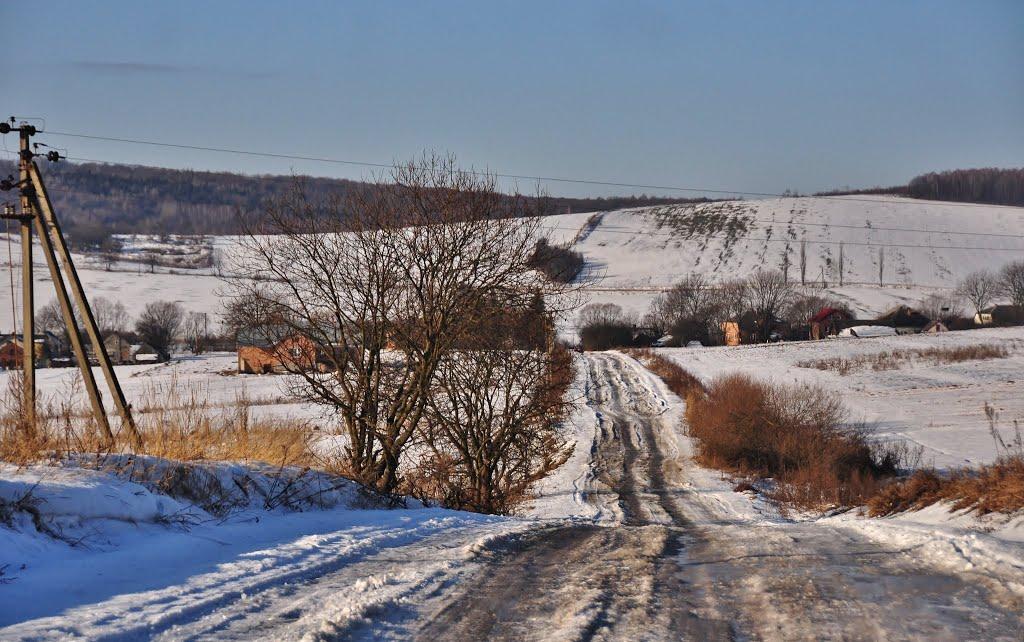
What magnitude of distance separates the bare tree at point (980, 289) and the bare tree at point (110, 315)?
294 feet

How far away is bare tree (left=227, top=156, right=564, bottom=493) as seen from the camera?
1585cm

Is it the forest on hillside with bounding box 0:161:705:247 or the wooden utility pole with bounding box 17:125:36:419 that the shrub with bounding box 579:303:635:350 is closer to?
the forest on hillside with bounding box 0:161:705:247

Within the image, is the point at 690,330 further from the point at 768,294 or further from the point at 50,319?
the point at 50,319

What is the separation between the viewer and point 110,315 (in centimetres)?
8556

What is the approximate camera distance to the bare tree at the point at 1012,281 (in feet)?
294

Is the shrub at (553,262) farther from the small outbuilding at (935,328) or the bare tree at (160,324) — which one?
the small outbuilding at (935,328)

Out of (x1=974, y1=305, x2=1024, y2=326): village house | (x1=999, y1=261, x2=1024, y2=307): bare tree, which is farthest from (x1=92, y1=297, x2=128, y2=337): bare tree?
(x1=999, y1=261, x2=1024, y2=307): bare tree

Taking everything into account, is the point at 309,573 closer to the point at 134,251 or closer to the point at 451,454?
the point at 451,454

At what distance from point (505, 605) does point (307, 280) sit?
1296 centimetres

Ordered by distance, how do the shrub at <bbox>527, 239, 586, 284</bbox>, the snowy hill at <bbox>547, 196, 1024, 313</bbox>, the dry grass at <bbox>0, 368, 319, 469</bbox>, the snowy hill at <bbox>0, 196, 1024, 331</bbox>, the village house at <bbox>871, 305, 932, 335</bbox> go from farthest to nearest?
the snowy hill at <bbox>547, 196, 1024, 313</bbox>, the snowy hill at <bbox>0, 196, 1024, 331</bbox>, the village house at <bbox>871, 305, 932, 335</bbox>, the shrub at <bbox>527, 239, 586, 284</bbox>, the dry grass at <bbox>0, 368, 319, 469</bbox>

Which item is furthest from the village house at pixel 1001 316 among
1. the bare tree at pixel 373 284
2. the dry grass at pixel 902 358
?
the bare tree at pixel 373 284

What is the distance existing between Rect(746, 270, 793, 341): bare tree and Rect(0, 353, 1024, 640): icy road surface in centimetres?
8312

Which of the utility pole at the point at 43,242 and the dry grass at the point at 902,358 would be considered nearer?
the utility pole at the point at 43,242

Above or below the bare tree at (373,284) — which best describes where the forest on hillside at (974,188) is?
above
